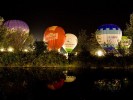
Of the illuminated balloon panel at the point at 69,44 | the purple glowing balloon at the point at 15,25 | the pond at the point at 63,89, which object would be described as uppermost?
the purple glowing balloon at the point at 15,25

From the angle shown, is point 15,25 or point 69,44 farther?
point 69,44

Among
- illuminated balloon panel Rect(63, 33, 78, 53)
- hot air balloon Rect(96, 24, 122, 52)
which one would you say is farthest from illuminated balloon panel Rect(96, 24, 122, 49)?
illuminated balloon panel Rect(63, 33, 78, 53)

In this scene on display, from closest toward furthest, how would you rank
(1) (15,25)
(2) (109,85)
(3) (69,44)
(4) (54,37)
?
(2) (109,85) < (4) (54,37) < (1) (15,25) < (3) (69,44)

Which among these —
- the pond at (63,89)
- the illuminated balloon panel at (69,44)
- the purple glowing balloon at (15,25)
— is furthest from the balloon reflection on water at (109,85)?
the illuminated balloon panel at (69,44)

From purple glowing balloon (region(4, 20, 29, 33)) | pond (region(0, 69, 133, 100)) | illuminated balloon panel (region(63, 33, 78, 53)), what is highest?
purple glowing balloon (region(4, 20, 29, 33))

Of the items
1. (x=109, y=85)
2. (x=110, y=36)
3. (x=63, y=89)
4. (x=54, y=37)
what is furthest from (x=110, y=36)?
(x=63, y=89)

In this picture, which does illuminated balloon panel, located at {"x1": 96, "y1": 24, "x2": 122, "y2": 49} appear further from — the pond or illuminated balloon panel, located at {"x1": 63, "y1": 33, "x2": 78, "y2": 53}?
the pond

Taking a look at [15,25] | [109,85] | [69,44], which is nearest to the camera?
[109,85]

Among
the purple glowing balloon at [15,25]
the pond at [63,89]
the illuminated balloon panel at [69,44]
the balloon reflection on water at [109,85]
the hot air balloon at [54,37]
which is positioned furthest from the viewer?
the illuminated balloon panel at [69,44]

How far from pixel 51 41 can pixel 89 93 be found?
3322 centimetres

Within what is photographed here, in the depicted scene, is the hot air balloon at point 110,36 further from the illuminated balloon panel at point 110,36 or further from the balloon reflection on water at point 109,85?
the balloon reflection on water at point 109,85

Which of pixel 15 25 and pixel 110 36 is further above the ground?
pixel 15 25

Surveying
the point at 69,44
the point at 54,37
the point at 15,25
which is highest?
the point at 15,25

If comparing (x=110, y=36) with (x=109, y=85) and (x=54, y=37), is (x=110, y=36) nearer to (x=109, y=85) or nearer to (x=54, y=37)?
(x=54, y=37)
